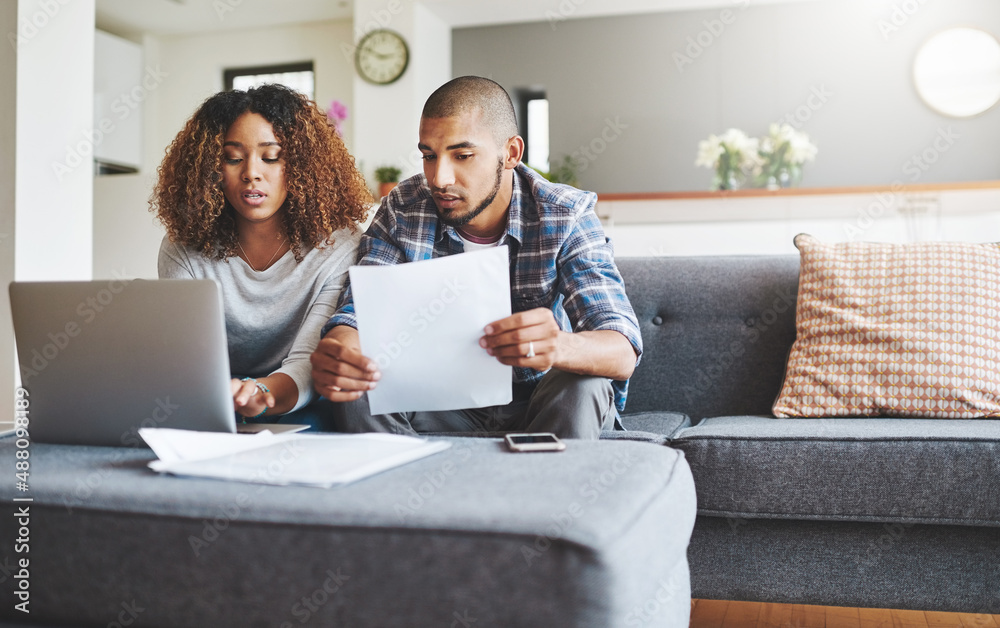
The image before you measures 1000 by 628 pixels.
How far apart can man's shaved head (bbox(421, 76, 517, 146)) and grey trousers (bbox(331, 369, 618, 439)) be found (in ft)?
1.68

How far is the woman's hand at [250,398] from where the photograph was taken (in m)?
1.37

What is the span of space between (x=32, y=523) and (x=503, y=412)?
900mm

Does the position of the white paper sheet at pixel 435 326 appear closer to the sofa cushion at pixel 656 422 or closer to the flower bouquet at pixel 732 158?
the sofa cushion at pixel 656 422

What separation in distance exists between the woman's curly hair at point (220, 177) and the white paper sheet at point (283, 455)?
717mm

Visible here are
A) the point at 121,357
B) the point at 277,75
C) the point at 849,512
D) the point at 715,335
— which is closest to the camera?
the point at 121,357

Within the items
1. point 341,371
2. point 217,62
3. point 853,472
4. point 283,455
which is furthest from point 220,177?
point 217,62

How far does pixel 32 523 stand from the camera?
92 centimetres

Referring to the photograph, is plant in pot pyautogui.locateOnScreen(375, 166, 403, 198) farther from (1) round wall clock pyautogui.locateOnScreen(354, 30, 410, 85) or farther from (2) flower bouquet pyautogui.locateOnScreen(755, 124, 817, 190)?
(2) flower bouquet pyautogui.locateOnScreen(755, 124, 817, 190)

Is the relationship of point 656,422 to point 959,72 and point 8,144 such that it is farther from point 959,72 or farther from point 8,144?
point 959,72

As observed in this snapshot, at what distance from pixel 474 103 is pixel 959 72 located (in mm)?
4688

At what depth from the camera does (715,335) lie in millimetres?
1956

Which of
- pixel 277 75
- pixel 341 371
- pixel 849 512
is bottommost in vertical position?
pixel 849 512

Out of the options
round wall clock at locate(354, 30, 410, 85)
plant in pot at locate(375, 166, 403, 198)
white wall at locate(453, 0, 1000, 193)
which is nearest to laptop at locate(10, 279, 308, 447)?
plant in pot at locate(375, 166, 403, 198)

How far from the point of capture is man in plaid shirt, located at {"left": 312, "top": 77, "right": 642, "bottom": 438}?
4.82ft
